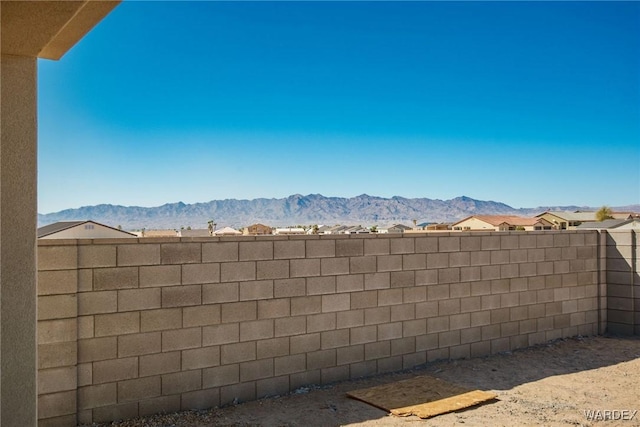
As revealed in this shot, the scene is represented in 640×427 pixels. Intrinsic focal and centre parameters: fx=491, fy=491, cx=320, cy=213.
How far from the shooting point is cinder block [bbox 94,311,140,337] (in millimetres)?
3895

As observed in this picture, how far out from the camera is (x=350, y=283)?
5.30 m

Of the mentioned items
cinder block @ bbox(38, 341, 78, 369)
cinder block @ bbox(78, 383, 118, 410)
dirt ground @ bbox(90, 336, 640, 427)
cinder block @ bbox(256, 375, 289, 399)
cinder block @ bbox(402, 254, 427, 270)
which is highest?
cinder block @ bbox(402, 254, 427, 270)

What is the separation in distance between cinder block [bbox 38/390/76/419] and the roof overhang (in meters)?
2.44

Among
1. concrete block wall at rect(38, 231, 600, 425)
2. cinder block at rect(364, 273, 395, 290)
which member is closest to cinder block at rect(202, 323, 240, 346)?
concrete block wall at rect(38, 231, 600, 425)

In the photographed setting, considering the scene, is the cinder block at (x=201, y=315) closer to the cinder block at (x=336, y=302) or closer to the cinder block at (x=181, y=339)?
the cinder block at (x=181, y=339)

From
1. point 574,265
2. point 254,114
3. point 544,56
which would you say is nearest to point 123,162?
point 254,114

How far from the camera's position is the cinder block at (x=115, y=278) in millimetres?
3900

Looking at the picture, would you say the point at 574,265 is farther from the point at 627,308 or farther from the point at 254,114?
the point at 254,114

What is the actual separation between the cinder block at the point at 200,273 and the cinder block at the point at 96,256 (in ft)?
1.99

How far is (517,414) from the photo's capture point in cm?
444

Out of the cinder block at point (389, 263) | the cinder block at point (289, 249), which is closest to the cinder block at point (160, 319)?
the cinder block at point (289, 249)

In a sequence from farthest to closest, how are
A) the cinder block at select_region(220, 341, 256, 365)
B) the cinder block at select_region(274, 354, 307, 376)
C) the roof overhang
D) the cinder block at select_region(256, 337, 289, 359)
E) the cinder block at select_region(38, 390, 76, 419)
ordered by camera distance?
the cinder block at select_region(274, 354, 307, 376)
the cinder block at select_region(256, 337, 289, 359)
the cinder block at select_region(220, 341, 256, 365)
the cinder block at select_region(38, 390, 76, 419)
the roof overhang

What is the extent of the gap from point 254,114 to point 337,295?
4728 inches

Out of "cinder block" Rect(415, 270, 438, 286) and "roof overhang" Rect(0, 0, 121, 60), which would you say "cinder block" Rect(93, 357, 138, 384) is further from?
"cinder block" Rect(415, 270, 438, 286)
